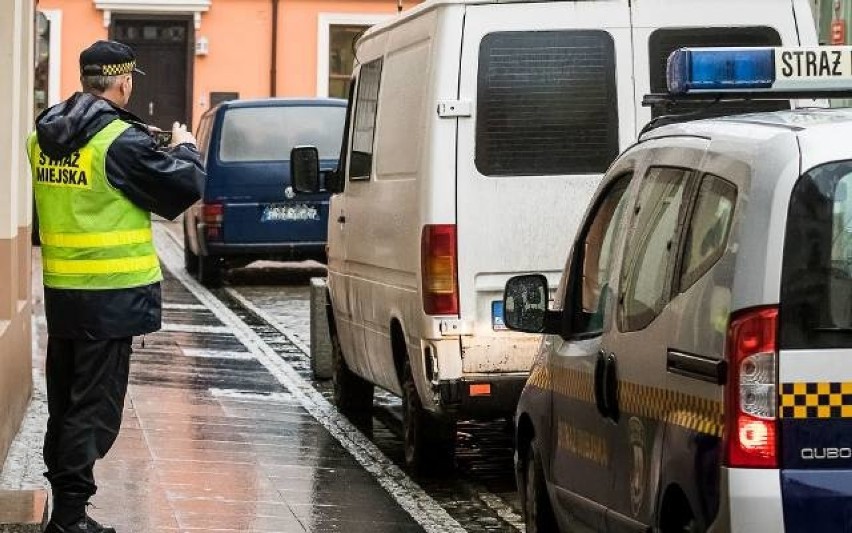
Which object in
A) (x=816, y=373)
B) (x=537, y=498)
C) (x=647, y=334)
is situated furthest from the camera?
(x=537, y=498)

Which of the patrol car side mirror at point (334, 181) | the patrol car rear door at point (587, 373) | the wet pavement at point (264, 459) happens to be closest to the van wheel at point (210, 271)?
the wet pavement at point (264, 459)

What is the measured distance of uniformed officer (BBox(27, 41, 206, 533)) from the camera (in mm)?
8320

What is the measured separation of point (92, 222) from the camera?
27.4 feet

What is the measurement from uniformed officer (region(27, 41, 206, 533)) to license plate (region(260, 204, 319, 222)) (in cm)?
1537

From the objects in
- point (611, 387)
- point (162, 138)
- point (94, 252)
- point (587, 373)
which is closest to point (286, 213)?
point (162, 138)

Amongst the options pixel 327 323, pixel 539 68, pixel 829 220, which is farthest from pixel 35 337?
pixel 829 220

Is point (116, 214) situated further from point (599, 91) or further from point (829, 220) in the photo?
point (829, 220)

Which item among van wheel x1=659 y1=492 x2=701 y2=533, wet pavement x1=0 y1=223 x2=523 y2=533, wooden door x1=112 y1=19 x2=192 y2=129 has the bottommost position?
wet pavement x1=0 y1=223 x2=523 y2=533

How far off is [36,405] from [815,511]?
8346mm

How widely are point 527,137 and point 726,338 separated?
16.0 feet

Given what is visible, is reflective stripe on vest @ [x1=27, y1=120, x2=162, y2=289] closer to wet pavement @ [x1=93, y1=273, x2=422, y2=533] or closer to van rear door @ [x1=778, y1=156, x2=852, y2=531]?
wet pavement @ [x1=93, y1=273, x2=422, y2=533]

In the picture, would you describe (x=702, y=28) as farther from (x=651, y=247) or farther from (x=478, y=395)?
(x=651, y=247)

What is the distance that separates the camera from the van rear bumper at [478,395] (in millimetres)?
10148

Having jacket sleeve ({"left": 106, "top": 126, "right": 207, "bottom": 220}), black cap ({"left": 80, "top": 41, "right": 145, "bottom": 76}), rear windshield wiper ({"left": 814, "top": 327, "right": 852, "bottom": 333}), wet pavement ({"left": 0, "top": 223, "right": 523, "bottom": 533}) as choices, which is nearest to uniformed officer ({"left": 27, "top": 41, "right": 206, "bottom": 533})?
jacket sleeve ({"left": 106, "top": 126, "right": 207, "bottom": 220})
